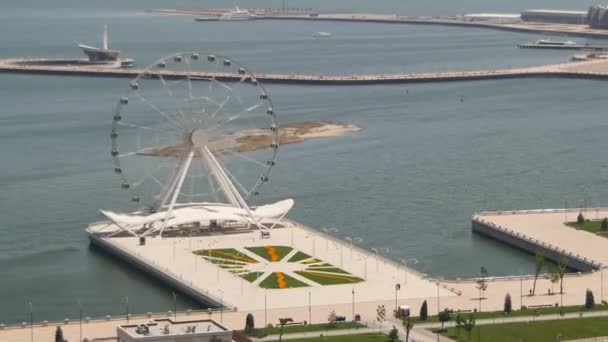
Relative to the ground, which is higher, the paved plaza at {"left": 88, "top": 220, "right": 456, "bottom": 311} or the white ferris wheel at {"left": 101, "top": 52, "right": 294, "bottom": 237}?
the white ferris wheel at {"left": 101, "top": 52, "right": 294, "bottom": 237}

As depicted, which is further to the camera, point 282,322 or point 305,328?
point 305,328

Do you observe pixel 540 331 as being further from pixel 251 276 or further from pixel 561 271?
pixel 251 276

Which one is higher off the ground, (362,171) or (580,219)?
(362,171)

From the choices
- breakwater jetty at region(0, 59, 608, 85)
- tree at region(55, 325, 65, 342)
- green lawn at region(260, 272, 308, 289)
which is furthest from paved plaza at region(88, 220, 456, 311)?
breakwater jetty at region(0, 59, 608, 85)

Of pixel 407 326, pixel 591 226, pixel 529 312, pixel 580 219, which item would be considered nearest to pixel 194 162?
pixel 580 219

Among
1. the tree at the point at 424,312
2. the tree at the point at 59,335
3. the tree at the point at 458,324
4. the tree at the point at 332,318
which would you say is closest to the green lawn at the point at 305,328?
the tree at the point at 332,318

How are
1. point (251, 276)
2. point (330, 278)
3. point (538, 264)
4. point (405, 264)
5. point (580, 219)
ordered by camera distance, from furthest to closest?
point (580, 219) → point (405, 264) → point (251, 276) → point (330, 278) → point (538, 264)

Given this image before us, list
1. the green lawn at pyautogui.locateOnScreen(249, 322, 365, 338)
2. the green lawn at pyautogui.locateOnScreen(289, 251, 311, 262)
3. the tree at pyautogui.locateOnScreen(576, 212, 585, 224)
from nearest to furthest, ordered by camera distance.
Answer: the green lawn at pyautogui.locateOnScreen(249, 322, 365, 338)
the green lawn at pyautogui.locateOnScreen(289, 251, 311, 262)
the tree at pyautogui.locateOnScreen(576, 212, 585, 224)

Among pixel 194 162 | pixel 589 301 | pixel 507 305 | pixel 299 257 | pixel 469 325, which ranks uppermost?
pixel 194 162

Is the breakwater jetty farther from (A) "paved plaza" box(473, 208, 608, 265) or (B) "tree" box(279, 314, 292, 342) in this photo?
(B) "tree" box(279, 314, 292, 342)
